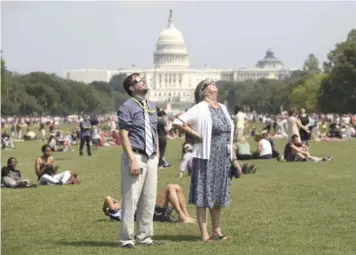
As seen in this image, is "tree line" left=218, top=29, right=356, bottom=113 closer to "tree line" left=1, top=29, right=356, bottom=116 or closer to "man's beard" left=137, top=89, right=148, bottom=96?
"tree line" left=1, top=29, right=356, bottom=116

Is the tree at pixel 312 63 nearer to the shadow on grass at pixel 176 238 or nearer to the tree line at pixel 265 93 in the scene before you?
the tree line at pixel 265 93

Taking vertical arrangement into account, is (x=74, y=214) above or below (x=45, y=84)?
below

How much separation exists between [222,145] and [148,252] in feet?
4.77

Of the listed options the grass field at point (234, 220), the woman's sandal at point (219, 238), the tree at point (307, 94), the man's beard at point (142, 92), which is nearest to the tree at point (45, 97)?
the tree at point (307, 94)

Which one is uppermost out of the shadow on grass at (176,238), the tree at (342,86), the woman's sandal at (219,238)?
the tree at (342,86)

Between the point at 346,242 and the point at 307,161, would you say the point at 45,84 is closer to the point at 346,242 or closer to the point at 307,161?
the point at 307,161

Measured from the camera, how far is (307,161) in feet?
91.1

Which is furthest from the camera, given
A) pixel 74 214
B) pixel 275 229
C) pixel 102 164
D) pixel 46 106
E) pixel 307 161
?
pixel 46 106

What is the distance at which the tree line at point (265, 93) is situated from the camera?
95125mm

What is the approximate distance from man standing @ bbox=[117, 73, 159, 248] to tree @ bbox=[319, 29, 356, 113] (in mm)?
80980

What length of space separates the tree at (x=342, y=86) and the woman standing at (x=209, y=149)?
80.6 m

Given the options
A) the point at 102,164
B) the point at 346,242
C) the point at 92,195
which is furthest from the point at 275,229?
the point at 102,164

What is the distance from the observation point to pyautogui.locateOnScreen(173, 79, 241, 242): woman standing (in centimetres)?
1186

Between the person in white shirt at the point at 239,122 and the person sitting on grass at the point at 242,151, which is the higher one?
the person in white shirt at the point at 239,122
